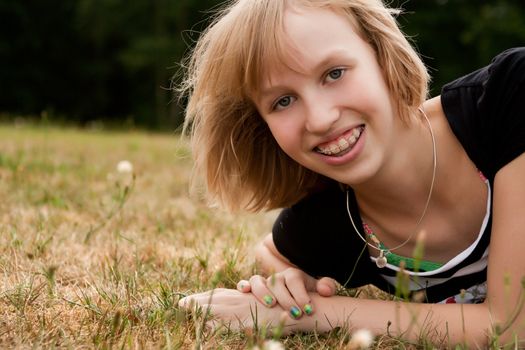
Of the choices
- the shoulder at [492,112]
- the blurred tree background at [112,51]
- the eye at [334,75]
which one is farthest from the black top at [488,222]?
the blurred tree background at [112,51]

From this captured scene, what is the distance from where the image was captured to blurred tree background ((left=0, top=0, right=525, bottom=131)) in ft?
70.9

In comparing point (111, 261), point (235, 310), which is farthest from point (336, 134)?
point (111, 261)

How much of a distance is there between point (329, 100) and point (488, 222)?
25.3 inches

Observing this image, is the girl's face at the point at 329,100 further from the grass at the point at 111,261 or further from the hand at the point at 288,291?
the grass at the point at 111,261

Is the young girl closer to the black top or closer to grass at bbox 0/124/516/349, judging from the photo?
the black top

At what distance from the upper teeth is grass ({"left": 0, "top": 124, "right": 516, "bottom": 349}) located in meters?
0.52

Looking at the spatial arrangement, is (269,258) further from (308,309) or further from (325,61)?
(325,61)

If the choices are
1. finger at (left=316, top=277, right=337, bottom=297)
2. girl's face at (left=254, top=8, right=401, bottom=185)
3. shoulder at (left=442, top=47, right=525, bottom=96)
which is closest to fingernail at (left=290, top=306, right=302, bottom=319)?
finger at (left=316, top=277, right=337, bottom=297)

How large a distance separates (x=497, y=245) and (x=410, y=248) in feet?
1.51

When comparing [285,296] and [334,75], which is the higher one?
[334,75]

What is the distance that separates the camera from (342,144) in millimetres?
2023

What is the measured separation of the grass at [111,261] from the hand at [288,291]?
0.09m

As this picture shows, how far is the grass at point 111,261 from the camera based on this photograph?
5.66ft

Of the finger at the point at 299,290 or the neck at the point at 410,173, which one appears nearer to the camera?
the finger at the point at 299,290
